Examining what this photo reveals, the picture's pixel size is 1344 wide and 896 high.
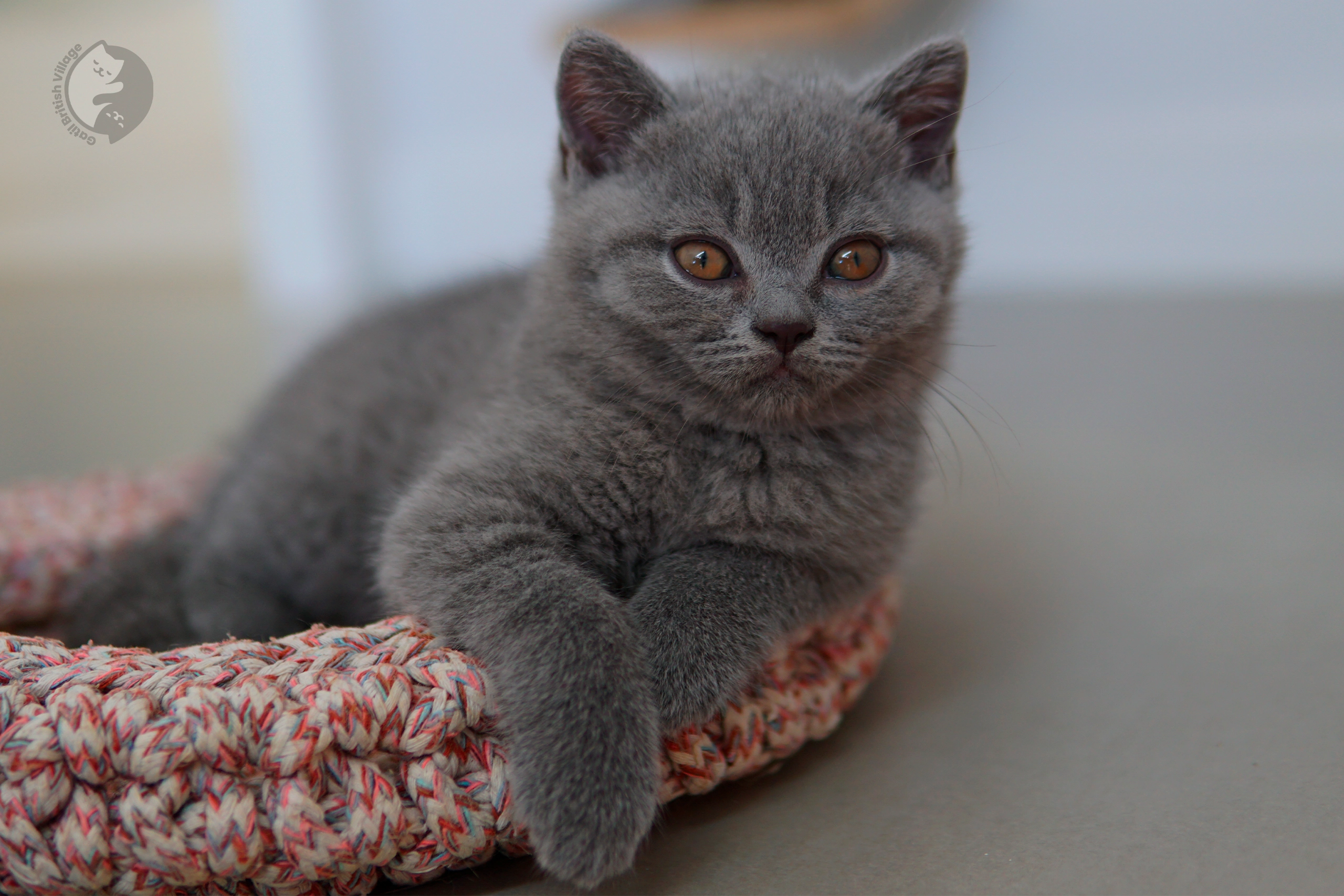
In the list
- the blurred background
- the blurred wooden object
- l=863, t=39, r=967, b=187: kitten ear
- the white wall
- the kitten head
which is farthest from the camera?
the white wall

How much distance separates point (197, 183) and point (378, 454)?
3032mm

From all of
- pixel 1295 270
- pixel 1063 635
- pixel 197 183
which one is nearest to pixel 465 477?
pixel 1063 635

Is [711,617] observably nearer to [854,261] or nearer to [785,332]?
[785,332]

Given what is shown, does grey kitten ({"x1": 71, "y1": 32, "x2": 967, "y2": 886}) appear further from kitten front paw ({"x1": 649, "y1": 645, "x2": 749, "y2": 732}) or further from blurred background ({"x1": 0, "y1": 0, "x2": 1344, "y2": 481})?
blurred background ({"x1": 0, "y1": 0, "x2": 1344, "y2": 481})

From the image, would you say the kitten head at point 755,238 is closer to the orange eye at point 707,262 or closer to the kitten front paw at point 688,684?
the orange eye at point 707,262

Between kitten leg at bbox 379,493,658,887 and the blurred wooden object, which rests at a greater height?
the blurred wooden object

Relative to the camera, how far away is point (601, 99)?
44.4 inches

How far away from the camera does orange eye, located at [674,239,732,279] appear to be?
3.42 ft

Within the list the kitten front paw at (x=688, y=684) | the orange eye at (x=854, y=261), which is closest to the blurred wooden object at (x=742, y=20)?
the orange eye at (x=854, y=261)

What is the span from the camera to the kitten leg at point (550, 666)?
32.0 inches

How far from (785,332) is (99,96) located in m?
0.95

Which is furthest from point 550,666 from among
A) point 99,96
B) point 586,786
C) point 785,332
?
point 99,96

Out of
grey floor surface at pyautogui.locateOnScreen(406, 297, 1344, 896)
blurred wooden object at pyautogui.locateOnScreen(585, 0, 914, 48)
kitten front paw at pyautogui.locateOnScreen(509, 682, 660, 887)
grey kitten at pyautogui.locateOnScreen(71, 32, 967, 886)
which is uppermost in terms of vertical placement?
blurred wooden object at pyautogui.locateOnScreen(585, 0, 914, 48)

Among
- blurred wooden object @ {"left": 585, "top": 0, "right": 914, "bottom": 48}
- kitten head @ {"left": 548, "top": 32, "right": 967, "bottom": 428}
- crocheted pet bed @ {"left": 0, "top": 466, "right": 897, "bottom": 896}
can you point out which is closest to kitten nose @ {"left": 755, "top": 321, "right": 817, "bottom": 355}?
kitten head @ {"left": 548, "top": 32, "right": 967, "bottom": 428}
